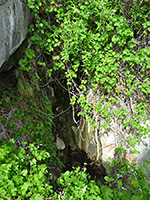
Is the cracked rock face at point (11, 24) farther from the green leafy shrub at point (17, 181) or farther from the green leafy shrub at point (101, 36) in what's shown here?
the green leafy shrub at point (17, 181)

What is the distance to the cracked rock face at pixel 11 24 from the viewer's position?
5.46 ft

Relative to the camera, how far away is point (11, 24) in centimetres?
180

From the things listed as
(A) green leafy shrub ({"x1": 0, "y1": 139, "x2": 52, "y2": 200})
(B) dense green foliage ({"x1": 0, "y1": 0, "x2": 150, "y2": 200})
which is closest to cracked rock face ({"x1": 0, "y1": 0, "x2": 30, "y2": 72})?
(B) dense green foliage ({"x1": 0, "y1": 0, "x2": 150, "y2": 200})

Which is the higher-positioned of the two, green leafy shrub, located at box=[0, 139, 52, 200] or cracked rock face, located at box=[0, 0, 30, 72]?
cracked rock face, located at box=[0, 0, 30, 72]

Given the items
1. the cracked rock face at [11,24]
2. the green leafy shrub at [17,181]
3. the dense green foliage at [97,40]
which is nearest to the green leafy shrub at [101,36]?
the dense green foliage at [97,40]

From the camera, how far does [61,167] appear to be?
299cm

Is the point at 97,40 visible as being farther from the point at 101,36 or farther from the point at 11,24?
the point at 11,24

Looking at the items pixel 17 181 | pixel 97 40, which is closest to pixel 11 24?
pixel 97 40

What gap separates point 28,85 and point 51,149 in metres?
1.27

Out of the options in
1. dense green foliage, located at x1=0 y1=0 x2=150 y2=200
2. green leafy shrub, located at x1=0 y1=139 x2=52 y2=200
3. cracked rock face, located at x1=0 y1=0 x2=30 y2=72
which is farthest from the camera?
dense green foliage, located at x1=0 y1=0 x2=150 y2=200

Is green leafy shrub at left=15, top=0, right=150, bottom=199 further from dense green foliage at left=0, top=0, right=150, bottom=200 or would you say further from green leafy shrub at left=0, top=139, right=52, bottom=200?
green leafy shrub at left=0, top=139, right=52, bottom=200

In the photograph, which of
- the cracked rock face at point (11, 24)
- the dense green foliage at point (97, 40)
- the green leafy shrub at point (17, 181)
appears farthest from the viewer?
the dense green foliage at point (97, 40)

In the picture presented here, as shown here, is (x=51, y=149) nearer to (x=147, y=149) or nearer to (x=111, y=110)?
(x=111, y=110)

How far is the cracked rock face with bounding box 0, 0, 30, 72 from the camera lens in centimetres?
166
